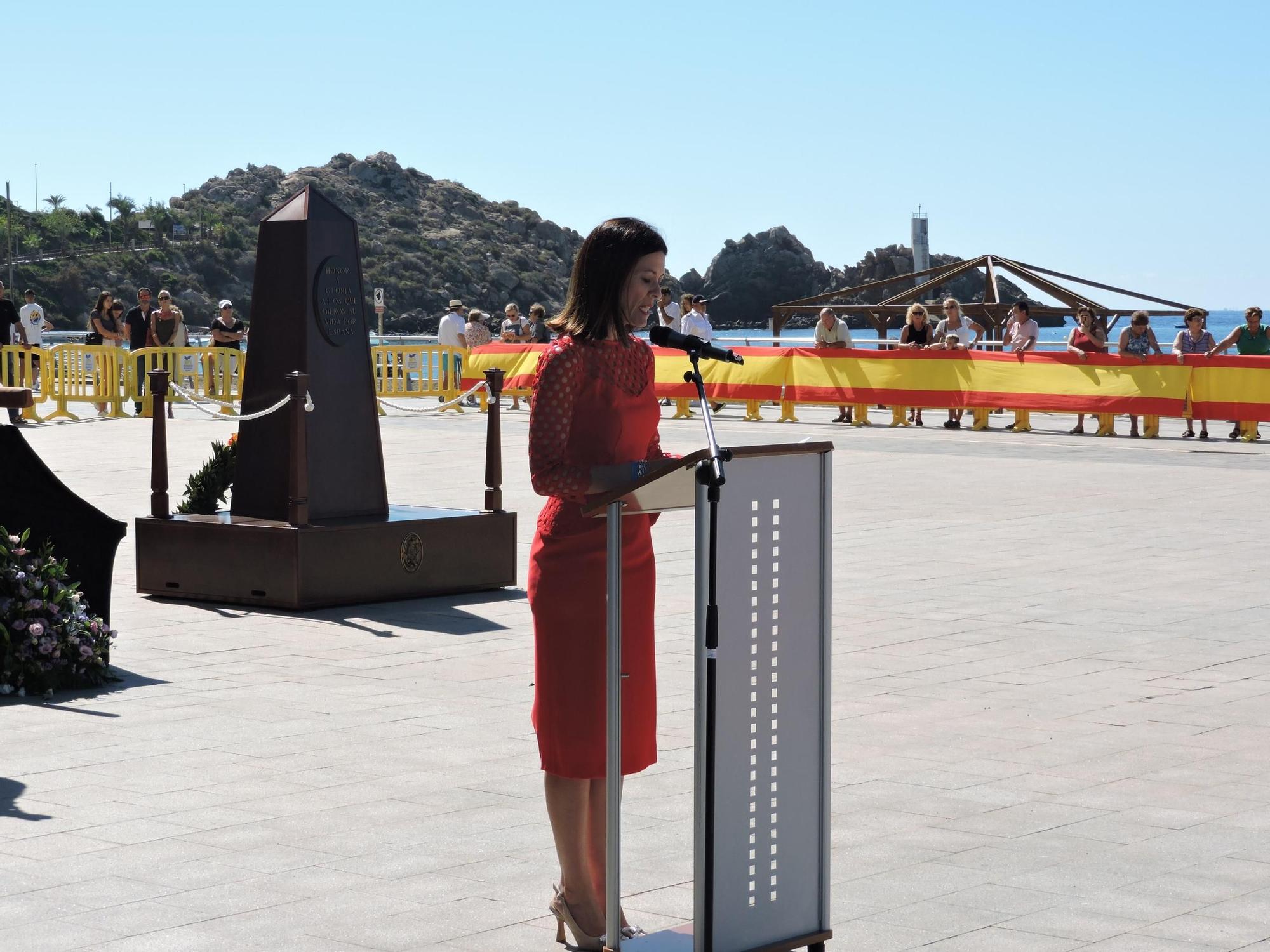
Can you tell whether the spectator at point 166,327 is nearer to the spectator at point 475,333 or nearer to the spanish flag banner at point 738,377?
the spectator at point 475,333

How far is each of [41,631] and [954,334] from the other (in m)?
19.7

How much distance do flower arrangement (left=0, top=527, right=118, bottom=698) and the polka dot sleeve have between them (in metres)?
3.81

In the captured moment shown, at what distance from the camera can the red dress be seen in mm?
4336

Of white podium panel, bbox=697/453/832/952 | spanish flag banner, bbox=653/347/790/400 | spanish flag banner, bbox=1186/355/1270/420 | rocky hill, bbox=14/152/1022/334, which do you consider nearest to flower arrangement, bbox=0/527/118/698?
white podium panel, bbox=697/453/832/952

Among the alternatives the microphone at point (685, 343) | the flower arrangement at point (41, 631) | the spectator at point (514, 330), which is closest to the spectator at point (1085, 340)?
the spectator at point (514, 330)

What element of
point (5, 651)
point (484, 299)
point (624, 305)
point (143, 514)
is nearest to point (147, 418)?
point (143, 514)

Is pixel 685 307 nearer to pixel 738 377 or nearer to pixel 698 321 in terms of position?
pixel 698 321

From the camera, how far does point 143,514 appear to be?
13.8 m

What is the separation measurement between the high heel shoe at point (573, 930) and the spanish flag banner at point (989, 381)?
19688mm

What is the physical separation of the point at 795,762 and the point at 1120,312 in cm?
3008

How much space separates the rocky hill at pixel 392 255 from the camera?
129m

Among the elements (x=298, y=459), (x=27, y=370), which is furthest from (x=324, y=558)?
(x=27, y=370)

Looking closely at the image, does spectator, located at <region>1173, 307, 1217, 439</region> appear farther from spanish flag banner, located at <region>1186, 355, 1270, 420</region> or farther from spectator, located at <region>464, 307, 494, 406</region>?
spectator, located at <region>464, 307, 494, 406</region>

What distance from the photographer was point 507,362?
94.1ft
